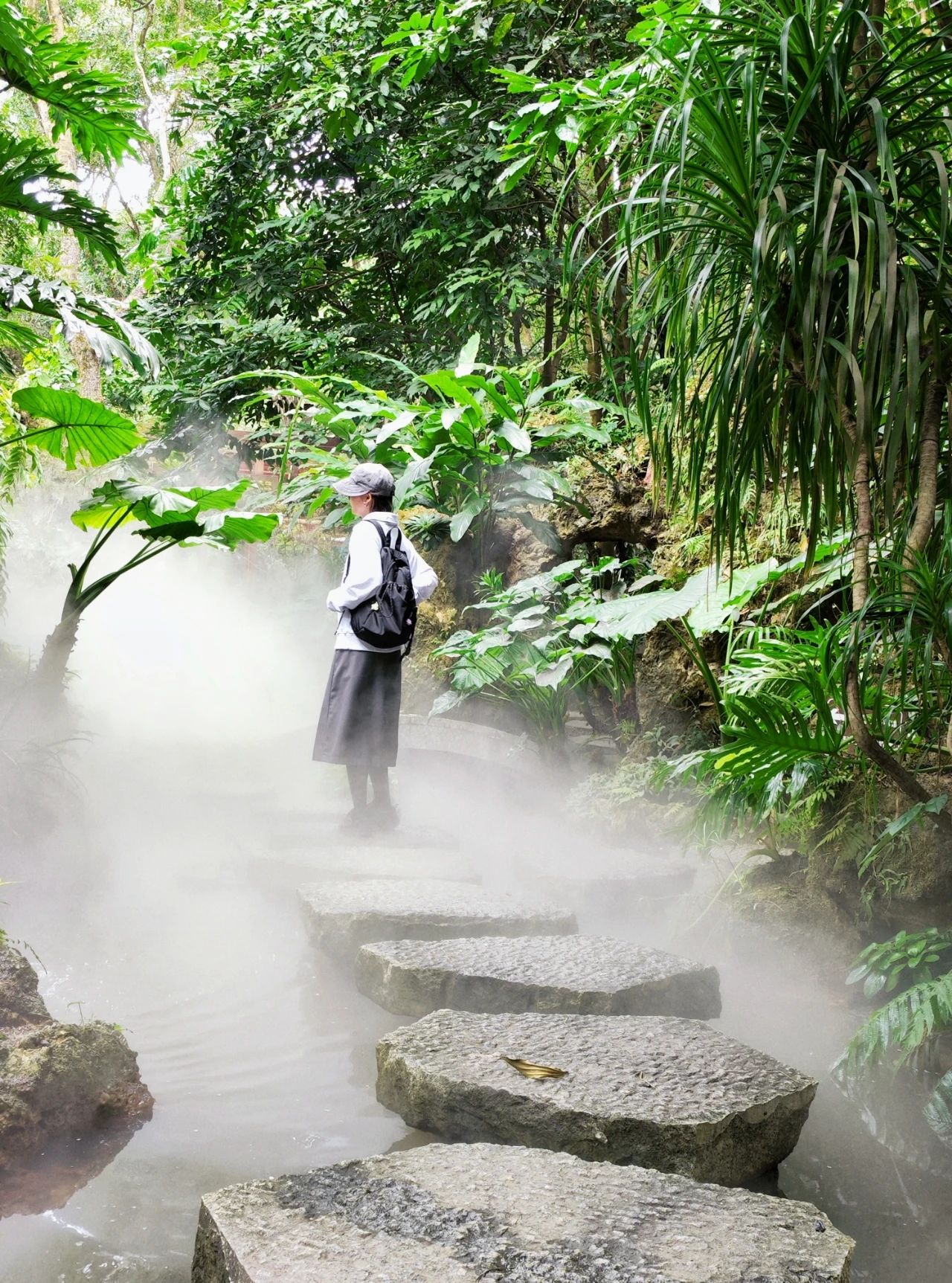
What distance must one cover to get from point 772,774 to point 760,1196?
4.32 feet

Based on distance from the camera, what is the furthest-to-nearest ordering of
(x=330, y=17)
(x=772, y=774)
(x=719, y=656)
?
(x=330, y=17) < (x=719, y=656) < (x=772, y=774)

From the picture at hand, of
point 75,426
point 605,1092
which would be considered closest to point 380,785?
point 75,426

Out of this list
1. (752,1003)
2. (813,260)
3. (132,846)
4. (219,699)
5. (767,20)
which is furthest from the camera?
(219,699)

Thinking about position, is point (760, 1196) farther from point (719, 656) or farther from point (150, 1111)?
point (719, 656)

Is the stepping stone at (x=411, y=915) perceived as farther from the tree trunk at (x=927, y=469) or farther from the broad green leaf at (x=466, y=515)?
the broad green leaf at (x=466, y=515)

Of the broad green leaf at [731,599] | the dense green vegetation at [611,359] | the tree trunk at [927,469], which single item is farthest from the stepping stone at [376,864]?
the tree trunk at [927,469]

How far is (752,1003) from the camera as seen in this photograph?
346cm

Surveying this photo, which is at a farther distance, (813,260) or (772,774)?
(772,774)

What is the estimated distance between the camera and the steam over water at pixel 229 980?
216 centimetres

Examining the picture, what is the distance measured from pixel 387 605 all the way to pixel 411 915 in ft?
5.15

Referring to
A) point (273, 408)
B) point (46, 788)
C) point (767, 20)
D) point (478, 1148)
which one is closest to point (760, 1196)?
point (478, 1148)

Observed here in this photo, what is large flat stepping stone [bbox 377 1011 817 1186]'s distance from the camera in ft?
7.29

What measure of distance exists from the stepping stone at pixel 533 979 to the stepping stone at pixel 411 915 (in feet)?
0.60

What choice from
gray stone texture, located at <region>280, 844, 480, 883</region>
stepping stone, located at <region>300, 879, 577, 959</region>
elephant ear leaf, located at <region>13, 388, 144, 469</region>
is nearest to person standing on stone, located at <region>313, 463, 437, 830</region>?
gray stone texture, located at <region>280, 844, 480, 883</region>
